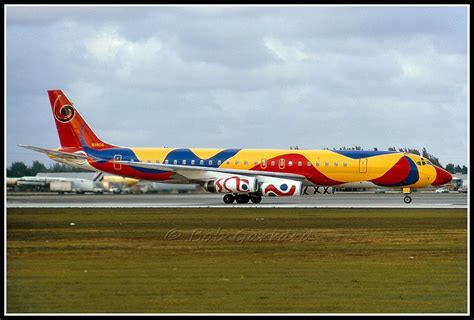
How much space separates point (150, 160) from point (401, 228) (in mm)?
23819

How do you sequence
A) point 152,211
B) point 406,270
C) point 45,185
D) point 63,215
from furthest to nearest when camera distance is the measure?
point 45,185, point 152,211, point 63,215, point 406,270

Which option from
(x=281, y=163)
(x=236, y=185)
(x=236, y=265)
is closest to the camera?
(x=236, y=265)

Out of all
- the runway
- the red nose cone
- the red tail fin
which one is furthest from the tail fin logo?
the red nose cone

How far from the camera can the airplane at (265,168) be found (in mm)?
53750

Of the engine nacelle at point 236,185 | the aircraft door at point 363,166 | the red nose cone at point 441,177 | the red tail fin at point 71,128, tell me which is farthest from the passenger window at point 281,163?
the red tail fin at point 71,128

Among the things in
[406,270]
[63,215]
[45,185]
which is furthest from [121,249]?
[45,185]

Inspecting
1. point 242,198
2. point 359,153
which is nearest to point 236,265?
point 242,198

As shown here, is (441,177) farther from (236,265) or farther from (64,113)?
(236,265)

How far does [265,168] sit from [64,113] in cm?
1333

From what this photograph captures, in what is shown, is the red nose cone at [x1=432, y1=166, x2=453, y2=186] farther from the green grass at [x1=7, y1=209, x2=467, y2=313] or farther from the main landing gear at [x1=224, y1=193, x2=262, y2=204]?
the green grass at [x1=7, y1=209, x2=467, y2=313]

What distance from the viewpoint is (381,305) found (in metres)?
18.0

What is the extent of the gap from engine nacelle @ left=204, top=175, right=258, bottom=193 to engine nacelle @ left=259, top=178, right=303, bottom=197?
56 cm

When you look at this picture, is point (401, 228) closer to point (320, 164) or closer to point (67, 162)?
point (320, 164)

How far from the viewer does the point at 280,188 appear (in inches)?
2071
